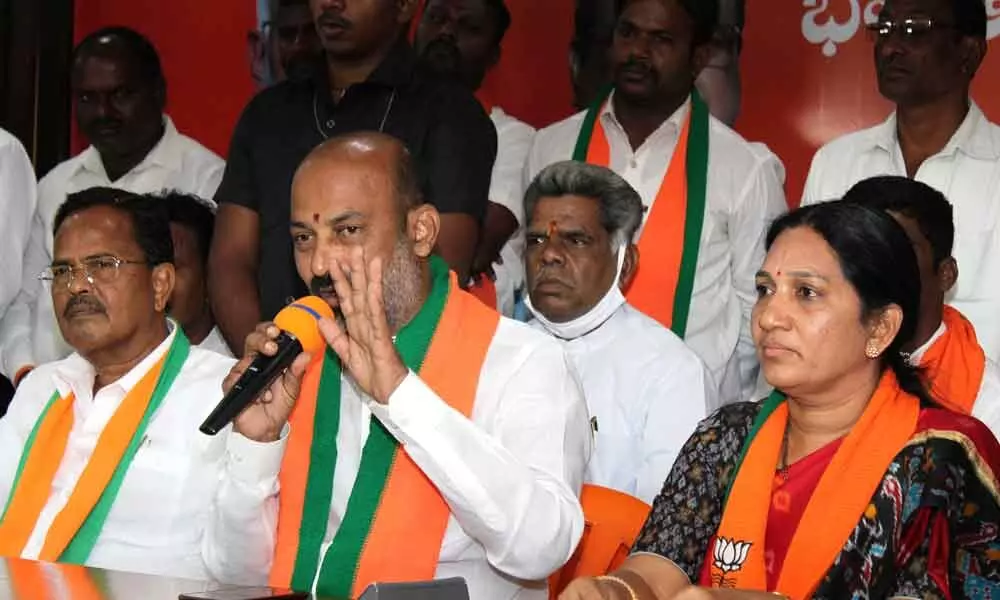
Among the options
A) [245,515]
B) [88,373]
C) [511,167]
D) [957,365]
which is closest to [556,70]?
[511,167]

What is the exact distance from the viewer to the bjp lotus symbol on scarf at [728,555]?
126 inches

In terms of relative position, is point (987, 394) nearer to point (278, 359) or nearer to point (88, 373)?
point (278, 359)

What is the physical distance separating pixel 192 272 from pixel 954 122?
2324 mm

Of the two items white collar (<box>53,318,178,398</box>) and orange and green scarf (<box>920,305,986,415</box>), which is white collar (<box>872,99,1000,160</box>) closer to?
orange and green scarf (<box>920,305,986,415</box>)

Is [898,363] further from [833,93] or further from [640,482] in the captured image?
[833,93]

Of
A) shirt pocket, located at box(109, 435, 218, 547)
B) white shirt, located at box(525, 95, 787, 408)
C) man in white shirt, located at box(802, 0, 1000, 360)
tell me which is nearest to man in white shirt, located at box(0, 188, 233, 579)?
shirt pocket, located at box(109, 435, 218, 547)

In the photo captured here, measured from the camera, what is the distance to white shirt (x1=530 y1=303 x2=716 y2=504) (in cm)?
442

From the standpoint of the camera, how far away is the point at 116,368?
4.09 m

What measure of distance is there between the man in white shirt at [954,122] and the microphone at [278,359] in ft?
7.87

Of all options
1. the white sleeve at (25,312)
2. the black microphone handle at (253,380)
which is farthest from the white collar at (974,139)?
the white sleeve at (25,312)

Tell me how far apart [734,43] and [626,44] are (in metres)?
0.48

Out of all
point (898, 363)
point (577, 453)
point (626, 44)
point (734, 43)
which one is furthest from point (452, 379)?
point (734, 43)

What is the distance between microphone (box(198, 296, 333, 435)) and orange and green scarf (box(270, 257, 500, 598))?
434 mm

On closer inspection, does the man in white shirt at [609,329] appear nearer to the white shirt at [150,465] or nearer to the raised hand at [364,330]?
the white shirt at [150,465]
